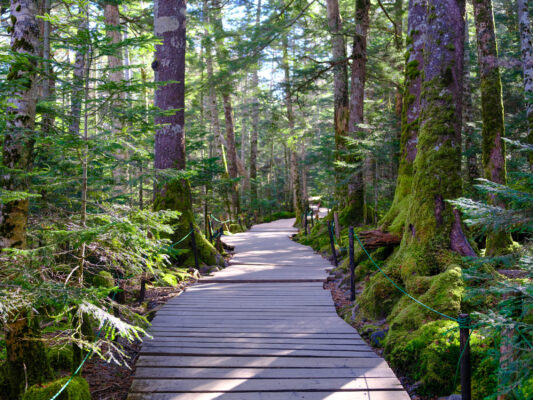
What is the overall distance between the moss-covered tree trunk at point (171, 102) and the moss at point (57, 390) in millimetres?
5460

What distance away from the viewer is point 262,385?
3502 millimetres

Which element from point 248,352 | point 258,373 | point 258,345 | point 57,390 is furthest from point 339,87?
point 57,390

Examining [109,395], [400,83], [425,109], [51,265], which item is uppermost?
[400,83]

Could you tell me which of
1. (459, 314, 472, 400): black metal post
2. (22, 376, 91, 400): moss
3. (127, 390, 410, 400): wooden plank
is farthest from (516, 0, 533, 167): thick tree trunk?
(22, 376, 91, 400): moss

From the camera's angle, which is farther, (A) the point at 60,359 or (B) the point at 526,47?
(B) the point at 526,47

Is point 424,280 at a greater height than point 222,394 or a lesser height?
greater

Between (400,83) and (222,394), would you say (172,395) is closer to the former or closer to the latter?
(222,394)

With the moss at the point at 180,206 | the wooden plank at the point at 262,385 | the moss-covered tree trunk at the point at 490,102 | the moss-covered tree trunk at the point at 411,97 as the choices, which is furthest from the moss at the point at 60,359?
the moss-covered tree trunk at the point at 490,102

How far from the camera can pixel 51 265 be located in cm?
319

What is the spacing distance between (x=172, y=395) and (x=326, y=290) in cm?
416

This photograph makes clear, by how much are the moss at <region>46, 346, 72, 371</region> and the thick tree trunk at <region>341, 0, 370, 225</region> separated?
9.54 metres

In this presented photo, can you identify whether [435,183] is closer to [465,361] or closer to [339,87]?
[465,361]

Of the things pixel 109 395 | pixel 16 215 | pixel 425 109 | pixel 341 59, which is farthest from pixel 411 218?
pixel 341 59

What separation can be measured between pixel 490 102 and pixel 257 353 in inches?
328
